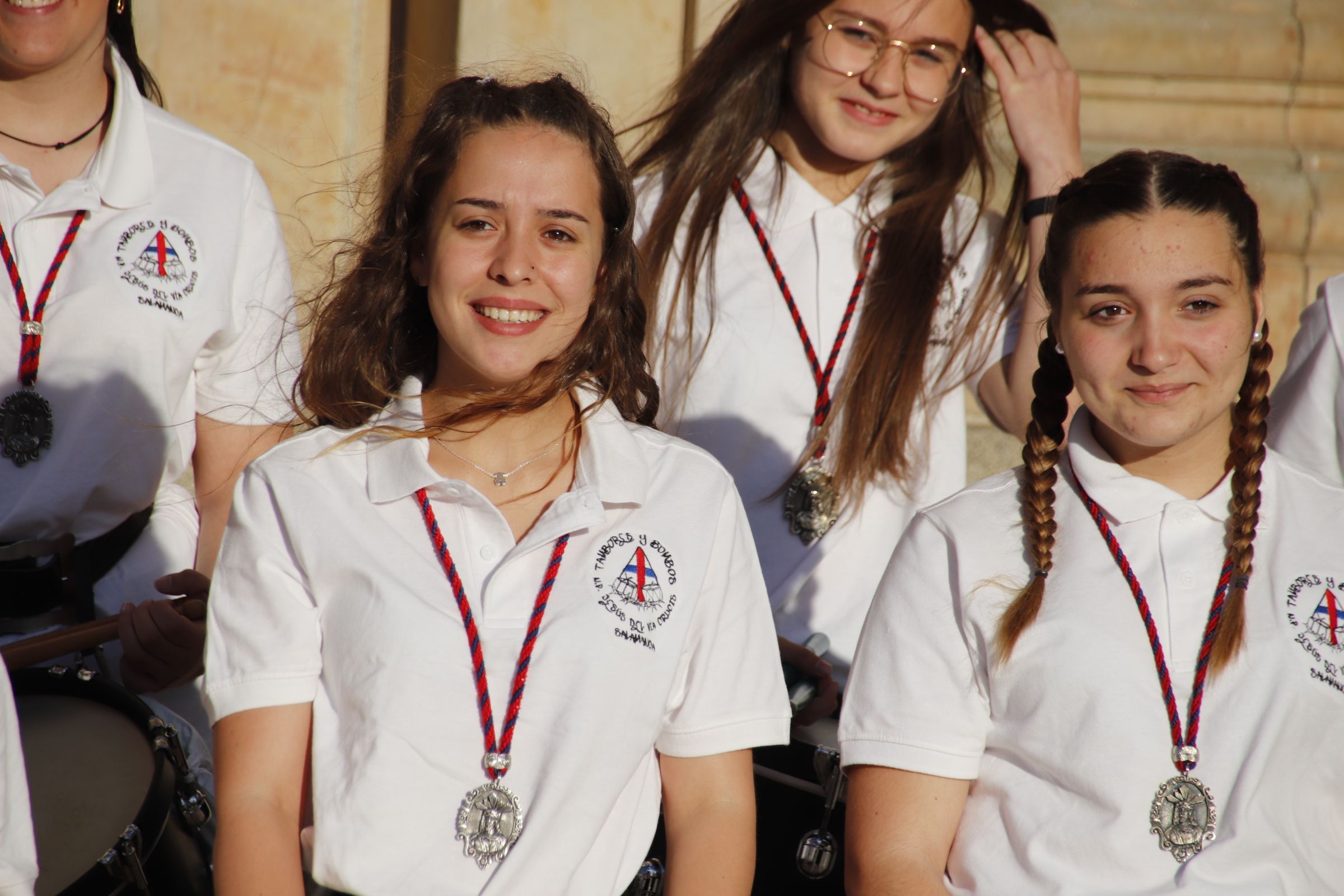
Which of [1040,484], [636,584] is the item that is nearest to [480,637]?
[636,584]

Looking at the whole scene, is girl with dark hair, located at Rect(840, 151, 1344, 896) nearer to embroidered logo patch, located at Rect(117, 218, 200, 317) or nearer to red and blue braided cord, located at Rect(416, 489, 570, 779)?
red and blue braided cord, located at Rect(416, 489, 570, 779)

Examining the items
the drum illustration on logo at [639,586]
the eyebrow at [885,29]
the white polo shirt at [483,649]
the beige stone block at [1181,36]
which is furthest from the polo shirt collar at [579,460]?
the beige stone block at [1181,36]

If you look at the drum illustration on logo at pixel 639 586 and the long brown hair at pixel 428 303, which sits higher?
the long brown hair at pixel 428 303

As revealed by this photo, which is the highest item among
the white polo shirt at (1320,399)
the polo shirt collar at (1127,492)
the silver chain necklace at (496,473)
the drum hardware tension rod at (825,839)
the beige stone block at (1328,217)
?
the beige stone block at (1328,217)

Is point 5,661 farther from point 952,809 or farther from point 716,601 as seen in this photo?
point 952,809

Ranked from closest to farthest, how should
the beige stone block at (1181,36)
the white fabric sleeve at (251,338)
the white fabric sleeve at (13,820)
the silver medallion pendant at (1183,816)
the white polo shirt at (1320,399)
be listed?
1. the white fabric sleeve at (13,820)
2. the silver medallion pendant at (1183,816)
3. the white polo shirt at (1320,399)
4. the white fabric sleeve at (251,338)
5. the beige stone block at (1181,36)

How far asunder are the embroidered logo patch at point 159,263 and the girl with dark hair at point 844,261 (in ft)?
3.70

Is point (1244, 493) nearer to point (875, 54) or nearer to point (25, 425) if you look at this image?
point (875, 54)

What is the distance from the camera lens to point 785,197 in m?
3.76

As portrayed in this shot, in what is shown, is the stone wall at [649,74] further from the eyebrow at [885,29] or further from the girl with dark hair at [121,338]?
the eyebrow at [885,29]

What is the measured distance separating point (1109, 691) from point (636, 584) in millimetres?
840

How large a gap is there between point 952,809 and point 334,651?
3.66 ft

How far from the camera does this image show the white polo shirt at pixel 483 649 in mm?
2336

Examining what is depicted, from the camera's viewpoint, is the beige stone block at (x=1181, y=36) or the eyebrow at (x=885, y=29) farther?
the beige stone block at (x=1181, y=36)
